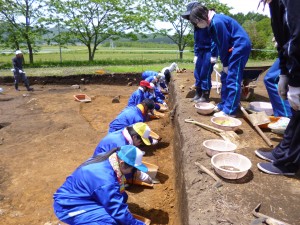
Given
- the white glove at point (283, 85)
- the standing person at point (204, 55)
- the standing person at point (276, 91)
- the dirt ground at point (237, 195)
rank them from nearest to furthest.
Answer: the dirt ground at point (237, 195), the white glove at point (283, 85), the standing person at point (276, 91), the standing person at point (204, 55)

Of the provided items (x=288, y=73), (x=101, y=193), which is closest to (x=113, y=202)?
(x=101, y=193)

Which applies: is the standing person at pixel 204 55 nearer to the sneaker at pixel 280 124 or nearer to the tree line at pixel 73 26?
the sneaker at pixel 280 124

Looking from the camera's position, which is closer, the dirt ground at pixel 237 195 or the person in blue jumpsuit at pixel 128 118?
the dirt ground at pixel 237 195

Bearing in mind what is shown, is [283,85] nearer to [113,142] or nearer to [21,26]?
[113,142]

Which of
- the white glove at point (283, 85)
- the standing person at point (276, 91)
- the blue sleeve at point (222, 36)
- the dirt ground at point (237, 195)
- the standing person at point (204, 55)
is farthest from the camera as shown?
the standing person at point (204, 55)

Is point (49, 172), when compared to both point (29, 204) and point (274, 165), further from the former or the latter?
point (274, 165)

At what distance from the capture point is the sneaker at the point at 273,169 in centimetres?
293

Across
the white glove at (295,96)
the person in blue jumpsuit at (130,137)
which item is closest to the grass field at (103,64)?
the person in blue jumpsuit at (130,137)

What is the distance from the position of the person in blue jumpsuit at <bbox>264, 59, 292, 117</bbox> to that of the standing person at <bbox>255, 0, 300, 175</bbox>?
5.34 feet

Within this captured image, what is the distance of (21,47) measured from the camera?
70.9ft

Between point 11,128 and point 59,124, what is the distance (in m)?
1.31

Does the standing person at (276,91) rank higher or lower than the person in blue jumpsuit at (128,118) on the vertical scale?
higher

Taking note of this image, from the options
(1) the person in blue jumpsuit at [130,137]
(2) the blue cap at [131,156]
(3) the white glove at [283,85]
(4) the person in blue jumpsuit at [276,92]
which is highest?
(3) the white glove at [283,85]

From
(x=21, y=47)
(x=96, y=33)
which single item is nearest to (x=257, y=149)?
(x=96, y=33)
